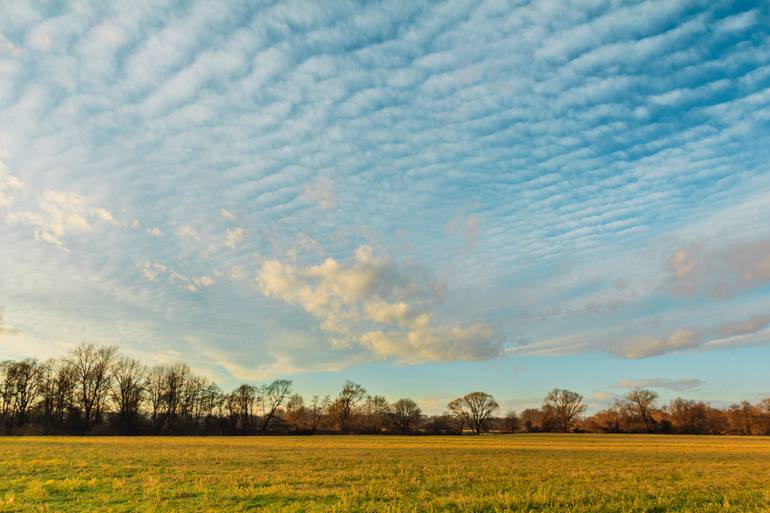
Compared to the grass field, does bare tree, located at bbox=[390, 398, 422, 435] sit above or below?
below

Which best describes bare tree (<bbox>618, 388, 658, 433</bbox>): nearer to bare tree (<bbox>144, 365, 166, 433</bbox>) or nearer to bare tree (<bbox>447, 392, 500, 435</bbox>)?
bare tree (<bbox>447, 392, 500, 435</bbox>)

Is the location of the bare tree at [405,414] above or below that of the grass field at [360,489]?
below

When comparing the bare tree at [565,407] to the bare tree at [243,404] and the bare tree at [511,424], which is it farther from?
the bare tree at [243,404]

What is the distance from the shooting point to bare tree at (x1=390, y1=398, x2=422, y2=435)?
136625 mm

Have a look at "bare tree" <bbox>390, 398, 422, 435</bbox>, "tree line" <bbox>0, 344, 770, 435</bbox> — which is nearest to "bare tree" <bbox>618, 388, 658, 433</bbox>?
"tree line" <bbox>0, 344, 770, 435</bbox>

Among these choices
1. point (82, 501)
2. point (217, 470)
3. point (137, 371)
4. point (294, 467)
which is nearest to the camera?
point (82, 501)

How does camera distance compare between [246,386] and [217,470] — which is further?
[246,386]

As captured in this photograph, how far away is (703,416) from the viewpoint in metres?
137

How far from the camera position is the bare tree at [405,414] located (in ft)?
448

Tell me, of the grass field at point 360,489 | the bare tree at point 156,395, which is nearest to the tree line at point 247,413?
the bare tree at point 156,395

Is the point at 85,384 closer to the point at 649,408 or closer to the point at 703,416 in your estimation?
the point at 649,408

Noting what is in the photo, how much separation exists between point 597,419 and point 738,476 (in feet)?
459

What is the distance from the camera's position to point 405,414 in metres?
142

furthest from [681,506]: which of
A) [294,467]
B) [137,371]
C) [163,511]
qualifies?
[137,371]
